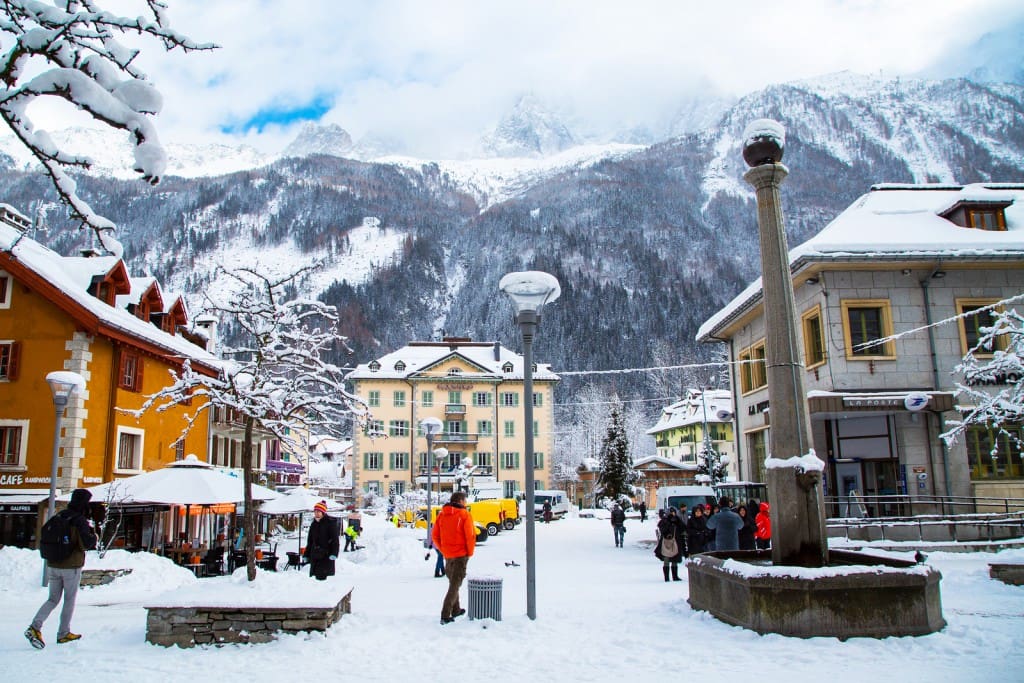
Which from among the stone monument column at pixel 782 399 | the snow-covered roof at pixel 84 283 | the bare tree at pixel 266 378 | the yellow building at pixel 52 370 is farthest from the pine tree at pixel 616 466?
the stone monument column at pixel 782 399

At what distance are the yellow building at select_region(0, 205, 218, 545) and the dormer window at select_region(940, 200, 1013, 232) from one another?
2277cm

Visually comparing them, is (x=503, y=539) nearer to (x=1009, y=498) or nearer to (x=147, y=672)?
(x=1009, y=498)

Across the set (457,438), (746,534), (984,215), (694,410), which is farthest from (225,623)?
(694,410)

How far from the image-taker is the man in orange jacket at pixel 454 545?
9392mm

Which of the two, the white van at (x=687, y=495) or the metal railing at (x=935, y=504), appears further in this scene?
the white van at (x=687, y=495)

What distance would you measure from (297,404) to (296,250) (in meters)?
195

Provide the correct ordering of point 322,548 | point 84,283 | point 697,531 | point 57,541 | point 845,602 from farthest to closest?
point 84,283, point 697,531, point 322,548, point 57,541, point 845,602

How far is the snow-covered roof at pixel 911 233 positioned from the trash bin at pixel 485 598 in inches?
461

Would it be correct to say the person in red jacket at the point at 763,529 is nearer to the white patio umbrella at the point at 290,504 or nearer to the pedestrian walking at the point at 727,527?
the pedestrian walking at the point at 727,527

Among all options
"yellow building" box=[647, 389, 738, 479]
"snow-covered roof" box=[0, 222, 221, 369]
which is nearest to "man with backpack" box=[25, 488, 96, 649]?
"snow-covered roof" box=[0, 222, 221, 369]

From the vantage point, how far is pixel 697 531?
17031mm

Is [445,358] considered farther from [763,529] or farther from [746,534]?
[763,529]

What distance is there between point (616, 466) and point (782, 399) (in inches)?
1822

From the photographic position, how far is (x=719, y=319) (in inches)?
1065
